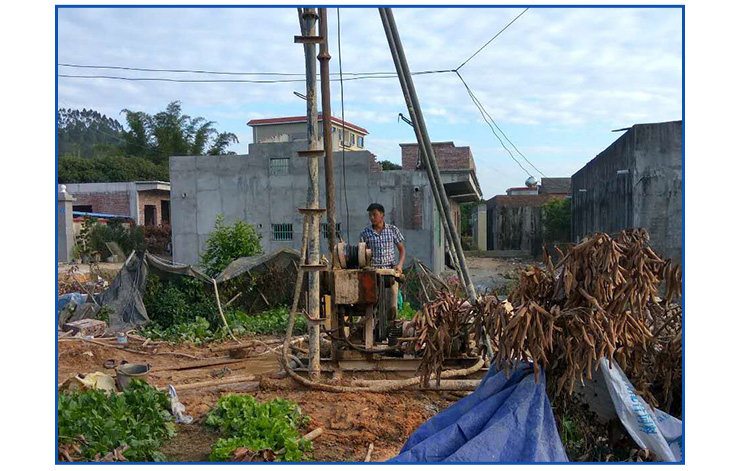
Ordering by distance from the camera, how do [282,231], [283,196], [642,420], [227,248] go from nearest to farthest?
1. [642,420]
2. [227,248]
3. [283,196]
4. [282,231]

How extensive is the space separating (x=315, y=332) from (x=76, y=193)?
1285 inches

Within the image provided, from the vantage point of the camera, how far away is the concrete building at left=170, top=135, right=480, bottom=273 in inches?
686

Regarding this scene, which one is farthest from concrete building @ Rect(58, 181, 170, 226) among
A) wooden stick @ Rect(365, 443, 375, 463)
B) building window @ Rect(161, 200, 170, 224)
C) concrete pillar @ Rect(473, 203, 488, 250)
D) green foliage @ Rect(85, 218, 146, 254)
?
wooden stick @ Rect(365, 443, 375, 463)

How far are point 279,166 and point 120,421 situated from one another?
14.0 m

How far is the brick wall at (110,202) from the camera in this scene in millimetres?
33500

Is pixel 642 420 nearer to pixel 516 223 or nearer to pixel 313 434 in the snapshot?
pixel 313 434

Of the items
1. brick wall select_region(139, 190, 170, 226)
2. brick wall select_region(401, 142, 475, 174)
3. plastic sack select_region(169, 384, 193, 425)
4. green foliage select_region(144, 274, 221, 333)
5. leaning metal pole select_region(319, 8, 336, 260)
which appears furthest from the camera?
brick wall select_region(139, 190, 170, 226)

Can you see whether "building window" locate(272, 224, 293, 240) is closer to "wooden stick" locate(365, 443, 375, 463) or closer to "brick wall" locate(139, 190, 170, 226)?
"wooden stick" locate(365, 443, 375, 463)

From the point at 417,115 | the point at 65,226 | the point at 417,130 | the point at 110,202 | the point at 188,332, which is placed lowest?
the point at 188,332

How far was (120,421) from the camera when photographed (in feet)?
16.3

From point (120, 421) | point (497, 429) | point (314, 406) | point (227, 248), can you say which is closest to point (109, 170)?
point (227, 248)

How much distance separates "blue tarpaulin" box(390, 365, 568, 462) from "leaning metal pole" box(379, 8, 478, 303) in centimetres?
169

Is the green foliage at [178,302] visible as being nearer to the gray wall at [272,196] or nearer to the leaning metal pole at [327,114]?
the leaning metal pole at [327,114]

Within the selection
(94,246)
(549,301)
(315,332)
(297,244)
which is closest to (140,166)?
(94,246)
